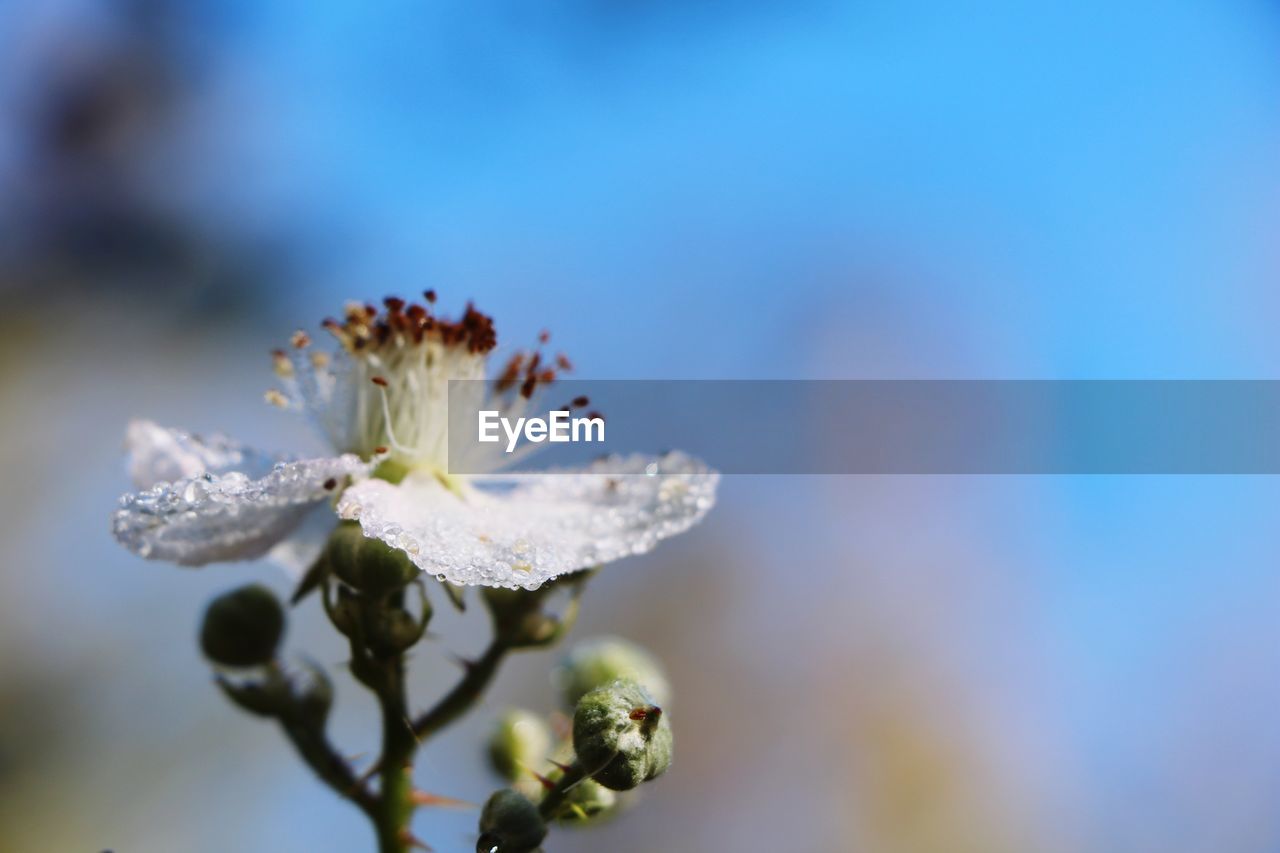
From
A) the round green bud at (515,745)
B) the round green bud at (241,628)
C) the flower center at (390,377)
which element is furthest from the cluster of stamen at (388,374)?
the round green bud at (515,745)

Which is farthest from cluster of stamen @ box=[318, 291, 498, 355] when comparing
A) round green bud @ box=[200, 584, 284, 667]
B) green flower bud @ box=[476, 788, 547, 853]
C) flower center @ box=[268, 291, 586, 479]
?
green flower bud @ box=[476, 788, 547, 853]

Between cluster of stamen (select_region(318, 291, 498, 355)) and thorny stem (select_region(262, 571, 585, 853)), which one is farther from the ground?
cluster of stamen (select_region(318, 291, 498, 355))

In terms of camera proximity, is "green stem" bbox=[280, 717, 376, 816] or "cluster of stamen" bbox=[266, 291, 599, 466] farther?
"cluster of stamen" bbox=[266, 291, 599, 466]

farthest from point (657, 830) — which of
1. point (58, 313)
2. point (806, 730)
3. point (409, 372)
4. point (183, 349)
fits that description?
point (409, 372)

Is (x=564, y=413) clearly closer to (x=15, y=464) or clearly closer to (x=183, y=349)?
(x=15, y=464)

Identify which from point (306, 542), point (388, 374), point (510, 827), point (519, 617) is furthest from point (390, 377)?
point (510, 827)

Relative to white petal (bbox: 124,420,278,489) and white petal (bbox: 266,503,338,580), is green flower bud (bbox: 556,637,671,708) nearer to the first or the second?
white petal (bbox: 266,503,338,580)
